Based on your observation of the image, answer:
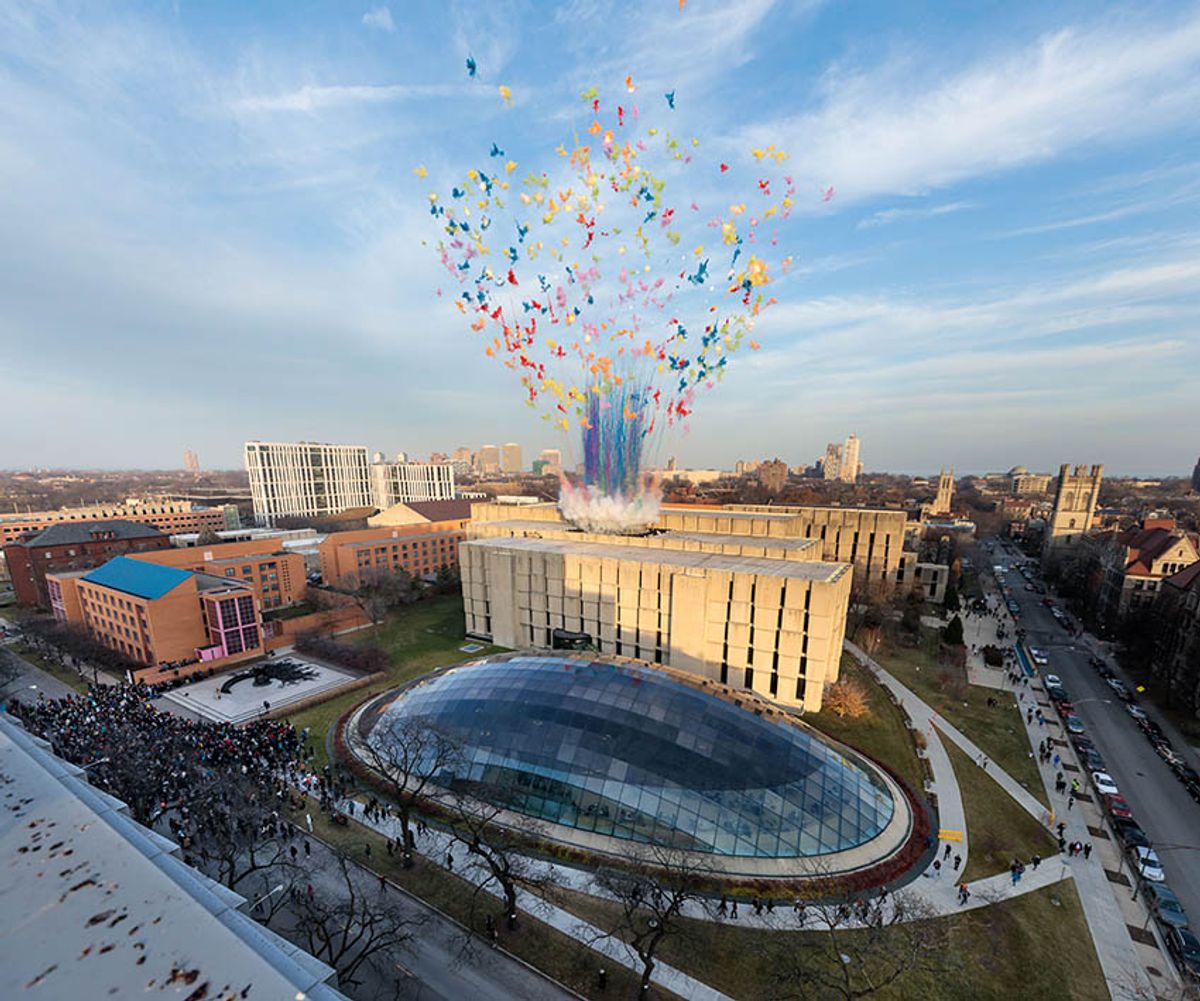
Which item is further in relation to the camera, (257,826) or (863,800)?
(863,800)

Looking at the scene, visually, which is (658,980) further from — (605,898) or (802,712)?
(802,712)

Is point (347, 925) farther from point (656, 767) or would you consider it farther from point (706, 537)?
point (706, 537)

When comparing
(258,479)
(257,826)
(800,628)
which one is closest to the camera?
(257,826)

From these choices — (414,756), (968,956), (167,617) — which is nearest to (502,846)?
(414,756)

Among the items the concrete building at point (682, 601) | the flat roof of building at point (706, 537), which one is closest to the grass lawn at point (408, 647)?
the concrete building at point (682, 601)

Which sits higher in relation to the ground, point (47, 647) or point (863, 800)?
point (863, 800)

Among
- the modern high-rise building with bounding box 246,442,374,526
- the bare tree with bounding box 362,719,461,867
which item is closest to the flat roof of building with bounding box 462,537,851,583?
the bare tree with bounding box 362,719,461,867

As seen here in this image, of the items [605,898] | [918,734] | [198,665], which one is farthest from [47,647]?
[918,734]

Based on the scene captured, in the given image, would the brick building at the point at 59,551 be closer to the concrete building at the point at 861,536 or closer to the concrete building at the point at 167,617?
the concrete building at the point at 167,617
